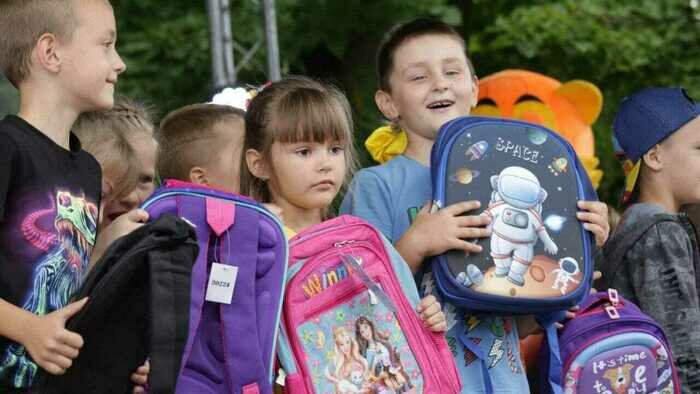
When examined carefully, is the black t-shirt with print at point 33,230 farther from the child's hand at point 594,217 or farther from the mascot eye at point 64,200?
the child's hand at point 594,217

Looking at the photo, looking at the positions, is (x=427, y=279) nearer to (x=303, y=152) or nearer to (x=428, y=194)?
(x=428, y=194)

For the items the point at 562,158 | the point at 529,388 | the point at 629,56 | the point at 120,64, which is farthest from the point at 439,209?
the point at 629,56

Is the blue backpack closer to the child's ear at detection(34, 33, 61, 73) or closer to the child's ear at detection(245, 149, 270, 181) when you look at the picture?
the child's ear at detection(245, 149, 270, 181)

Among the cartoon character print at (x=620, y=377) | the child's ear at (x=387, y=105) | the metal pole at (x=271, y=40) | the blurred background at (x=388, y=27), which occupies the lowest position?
the cartoon character print at (x=620, y=377)

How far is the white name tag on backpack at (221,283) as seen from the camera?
3.17 metres

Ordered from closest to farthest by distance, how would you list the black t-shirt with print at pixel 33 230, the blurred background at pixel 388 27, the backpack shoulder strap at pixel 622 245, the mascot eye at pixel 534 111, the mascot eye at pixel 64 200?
the black t-shirt with print at pixel 33 230
the mascot eye at pixel 64 200
the backpack shoulder strap at pixel 622 245
the mascot eye at pixel 534 111
the blurred background at pixel 388 27

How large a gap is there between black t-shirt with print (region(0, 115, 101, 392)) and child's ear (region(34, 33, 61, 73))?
18 cm

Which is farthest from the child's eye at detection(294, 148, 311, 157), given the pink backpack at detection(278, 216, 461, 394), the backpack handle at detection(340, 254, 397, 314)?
the backpack handle at detection(340, 254, 397, 314)

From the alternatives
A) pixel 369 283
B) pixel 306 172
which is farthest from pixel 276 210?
pixel 369 283

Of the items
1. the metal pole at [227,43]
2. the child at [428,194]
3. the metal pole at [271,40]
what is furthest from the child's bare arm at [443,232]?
the metal pole at [227,43]

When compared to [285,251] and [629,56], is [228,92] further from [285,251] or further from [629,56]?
[629,56]

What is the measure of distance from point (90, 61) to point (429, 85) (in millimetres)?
1172

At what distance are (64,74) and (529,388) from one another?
1732 mm

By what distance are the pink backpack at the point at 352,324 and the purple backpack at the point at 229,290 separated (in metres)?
0.11
